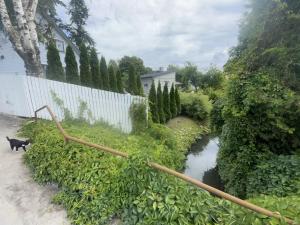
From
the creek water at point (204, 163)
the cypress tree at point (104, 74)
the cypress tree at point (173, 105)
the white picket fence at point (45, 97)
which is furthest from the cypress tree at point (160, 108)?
the white picket fence at point (45, 97)

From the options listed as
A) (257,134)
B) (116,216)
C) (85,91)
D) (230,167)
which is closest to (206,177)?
(230,167)

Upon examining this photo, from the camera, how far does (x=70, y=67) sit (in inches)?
435

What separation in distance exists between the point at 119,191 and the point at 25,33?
6.60 metres

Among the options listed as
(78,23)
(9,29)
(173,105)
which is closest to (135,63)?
(78,23)

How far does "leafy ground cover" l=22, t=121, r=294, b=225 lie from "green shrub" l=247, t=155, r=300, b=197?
2.10 meters

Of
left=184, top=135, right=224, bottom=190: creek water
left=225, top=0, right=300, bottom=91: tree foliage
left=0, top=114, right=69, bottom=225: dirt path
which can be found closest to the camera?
left=0, top=114, right=69, bottom=225: dirt path

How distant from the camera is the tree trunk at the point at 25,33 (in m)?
7.04

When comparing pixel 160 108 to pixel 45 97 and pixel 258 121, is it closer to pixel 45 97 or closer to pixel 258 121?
pixel 45 97

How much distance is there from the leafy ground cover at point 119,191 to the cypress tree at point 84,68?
25.5 ft

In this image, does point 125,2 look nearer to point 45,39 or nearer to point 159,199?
point 45,39

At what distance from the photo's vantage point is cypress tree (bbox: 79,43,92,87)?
38.7 feet

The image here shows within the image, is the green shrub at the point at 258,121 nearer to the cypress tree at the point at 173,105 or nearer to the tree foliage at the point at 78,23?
the cypress tree at the point at 173,105

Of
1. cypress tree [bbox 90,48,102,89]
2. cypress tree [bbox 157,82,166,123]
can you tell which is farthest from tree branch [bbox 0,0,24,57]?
cypress tree [bbox 157,82,166,123]

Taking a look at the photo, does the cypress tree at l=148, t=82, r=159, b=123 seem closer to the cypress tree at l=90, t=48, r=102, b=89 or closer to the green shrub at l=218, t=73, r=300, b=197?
the cypress tree at l=90, t=48, r=102, b=89
